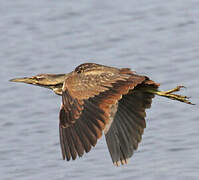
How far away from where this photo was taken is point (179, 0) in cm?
1606

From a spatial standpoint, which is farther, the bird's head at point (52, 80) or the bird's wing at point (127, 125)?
the bird's head at point (52, 80)

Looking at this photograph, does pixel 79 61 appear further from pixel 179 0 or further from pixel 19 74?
pixel 179 0

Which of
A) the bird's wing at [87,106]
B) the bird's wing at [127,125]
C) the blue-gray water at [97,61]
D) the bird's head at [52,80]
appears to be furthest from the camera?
the blue-gray water at [97,61]

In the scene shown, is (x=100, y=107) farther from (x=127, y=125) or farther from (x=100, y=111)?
(x=127, y=125)

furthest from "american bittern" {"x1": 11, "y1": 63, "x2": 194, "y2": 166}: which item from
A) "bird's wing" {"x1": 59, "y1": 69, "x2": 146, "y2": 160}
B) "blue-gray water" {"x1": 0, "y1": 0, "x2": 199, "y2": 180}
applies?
"blue-gray water" {"x1": 0, "y1": 0, "x2": 199, "y2": 180}

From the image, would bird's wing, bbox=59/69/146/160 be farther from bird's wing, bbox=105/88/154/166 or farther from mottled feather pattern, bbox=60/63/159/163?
bird's wing, bbox=105/88/154/166

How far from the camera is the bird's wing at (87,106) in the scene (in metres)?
8.11

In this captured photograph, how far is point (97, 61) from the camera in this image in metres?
13.5

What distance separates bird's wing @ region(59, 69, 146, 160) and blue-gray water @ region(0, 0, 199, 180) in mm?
1732

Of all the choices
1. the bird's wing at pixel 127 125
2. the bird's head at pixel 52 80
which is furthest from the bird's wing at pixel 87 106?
the bird's head at pixel 52 80

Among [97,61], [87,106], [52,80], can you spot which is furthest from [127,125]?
[97,61]

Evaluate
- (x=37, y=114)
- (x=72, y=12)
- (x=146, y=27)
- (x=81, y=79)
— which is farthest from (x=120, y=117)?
(x=72, y=12)

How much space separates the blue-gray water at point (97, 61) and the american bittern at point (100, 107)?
2.47 feet

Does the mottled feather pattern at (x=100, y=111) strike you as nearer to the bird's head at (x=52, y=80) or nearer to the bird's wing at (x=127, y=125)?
the bird's wing at (x=127, y=125)
